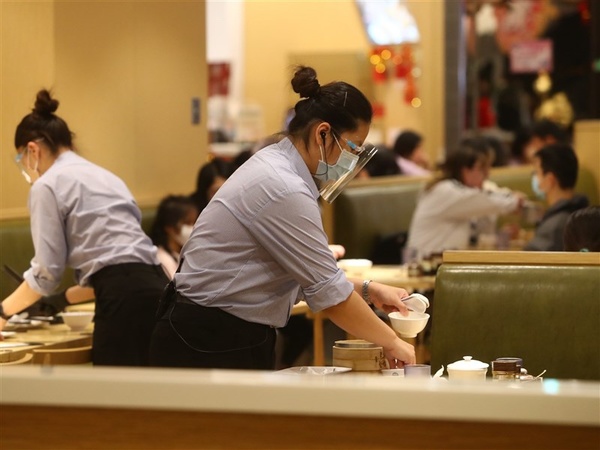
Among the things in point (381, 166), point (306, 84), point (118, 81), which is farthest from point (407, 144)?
point (306, 84)

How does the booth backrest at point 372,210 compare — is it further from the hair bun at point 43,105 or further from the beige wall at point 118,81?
the hair bun at point 43,105

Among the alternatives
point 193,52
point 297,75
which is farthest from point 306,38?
point 297,75

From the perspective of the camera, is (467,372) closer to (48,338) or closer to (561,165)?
(48,338)

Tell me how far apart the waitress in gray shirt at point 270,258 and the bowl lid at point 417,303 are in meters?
0.03

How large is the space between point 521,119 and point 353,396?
12.1 meters

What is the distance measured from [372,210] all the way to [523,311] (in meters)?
→ 4.09

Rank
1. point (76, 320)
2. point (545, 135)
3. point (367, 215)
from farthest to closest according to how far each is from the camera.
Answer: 1. point (545, 135)
2. point (367, 215)
3. point (76, 320)

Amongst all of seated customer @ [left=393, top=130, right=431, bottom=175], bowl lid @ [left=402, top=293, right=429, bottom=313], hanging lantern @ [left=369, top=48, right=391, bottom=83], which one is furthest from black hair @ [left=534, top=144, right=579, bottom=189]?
hanging lantern @ [left=369, top=48, right=391, bottom=83]

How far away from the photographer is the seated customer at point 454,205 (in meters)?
7.08

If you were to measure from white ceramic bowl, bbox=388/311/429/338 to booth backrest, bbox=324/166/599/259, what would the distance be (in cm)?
401

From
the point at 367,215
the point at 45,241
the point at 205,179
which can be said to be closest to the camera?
the point at 45,241

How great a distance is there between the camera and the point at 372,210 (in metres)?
7.69

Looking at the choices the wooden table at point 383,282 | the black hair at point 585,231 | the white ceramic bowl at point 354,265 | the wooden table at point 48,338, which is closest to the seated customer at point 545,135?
the wooden table at point 383,282

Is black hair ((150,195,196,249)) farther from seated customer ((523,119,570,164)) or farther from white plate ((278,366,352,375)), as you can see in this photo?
seated customer ((523,119,570,164))
